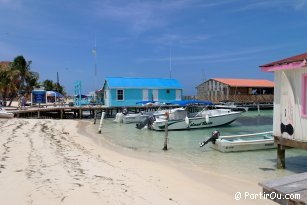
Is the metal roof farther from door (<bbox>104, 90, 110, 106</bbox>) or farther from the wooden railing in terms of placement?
the wooden railing

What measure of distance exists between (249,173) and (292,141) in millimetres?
1930

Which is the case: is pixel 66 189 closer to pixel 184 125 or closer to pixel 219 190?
pixel 219 190

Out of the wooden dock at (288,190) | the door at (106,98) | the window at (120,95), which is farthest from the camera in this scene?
the door at (106,98)

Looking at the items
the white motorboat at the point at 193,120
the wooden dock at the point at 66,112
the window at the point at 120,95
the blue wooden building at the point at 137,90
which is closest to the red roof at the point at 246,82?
the blue wooden building at the point at 137,90

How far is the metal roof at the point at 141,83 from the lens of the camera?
140 ft

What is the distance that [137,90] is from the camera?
1698 inches

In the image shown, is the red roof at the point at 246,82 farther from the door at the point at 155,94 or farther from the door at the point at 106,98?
Result: the door at the point at 106,98

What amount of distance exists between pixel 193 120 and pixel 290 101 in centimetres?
1582

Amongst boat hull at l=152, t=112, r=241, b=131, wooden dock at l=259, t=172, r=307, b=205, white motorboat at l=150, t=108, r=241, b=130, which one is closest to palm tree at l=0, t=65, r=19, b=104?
white motorboat at l=150, t=108, r=241, b=130

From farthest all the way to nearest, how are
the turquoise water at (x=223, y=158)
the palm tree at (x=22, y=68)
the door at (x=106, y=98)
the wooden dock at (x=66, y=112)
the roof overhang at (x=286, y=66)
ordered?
the palm tree at (x=22, y=68) → the door at (x=106, y=98) → the wooden dock at (x=66, y=112) → the turquoise water at (x=223, y=158) → the roof overhang at (x=286, y=66)

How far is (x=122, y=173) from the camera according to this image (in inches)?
384

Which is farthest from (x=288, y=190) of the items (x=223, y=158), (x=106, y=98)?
(x=106, y=98)

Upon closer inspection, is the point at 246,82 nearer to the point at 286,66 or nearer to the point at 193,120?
the point at 193,120

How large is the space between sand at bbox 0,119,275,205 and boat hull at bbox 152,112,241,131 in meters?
13.2
